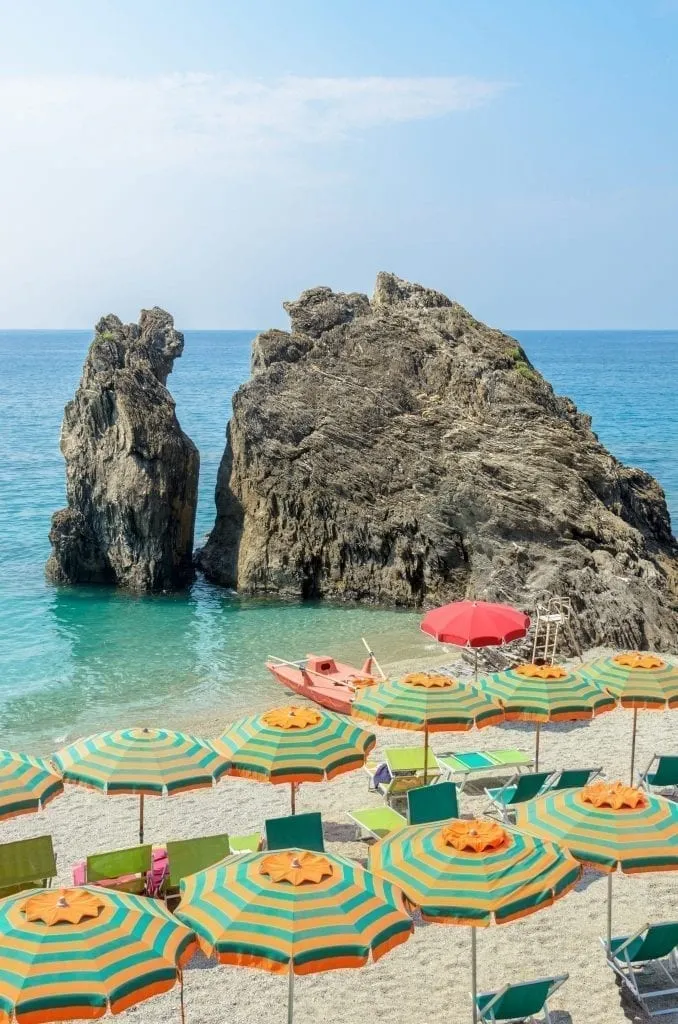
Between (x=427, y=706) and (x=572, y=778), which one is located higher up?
(x=427, y=706)

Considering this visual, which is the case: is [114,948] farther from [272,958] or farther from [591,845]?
[591,845]

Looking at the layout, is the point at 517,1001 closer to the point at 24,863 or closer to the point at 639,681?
the point at 24,863

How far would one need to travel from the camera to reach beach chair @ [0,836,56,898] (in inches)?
494

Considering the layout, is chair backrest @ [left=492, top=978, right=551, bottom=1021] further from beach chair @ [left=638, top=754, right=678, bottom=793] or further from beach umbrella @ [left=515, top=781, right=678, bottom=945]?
beach chair @ [left=638, top=754, right=678, bottom=793]

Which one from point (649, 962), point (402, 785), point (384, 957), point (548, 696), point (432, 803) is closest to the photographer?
point (649, 962)

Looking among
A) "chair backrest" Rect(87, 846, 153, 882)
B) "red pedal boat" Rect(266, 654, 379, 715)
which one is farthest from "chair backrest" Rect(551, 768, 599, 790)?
"red pedal boat" Rect(266, 654, 379, 715)

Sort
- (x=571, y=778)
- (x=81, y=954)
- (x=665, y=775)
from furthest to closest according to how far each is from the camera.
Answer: (x=665, y=775)
(x=571, y=778)
(x=81, y=954)

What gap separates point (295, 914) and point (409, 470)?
942 inches

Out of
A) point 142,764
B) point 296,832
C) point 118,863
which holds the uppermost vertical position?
point 142,764

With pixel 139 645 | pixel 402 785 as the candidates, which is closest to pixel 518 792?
pixel 402 785

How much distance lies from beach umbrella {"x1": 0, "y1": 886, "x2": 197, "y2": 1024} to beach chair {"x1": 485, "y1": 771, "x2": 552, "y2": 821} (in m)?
7.04

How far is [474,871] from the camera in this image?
938cm

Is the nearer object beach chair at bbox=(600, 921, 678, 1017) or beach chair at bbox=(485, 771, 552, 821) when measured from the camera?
beach chair at bbox=(600, 921, 678, 1017)

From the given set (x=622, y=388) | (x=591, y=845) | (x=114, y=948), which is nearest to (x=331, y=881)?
(x=114, y=948)
